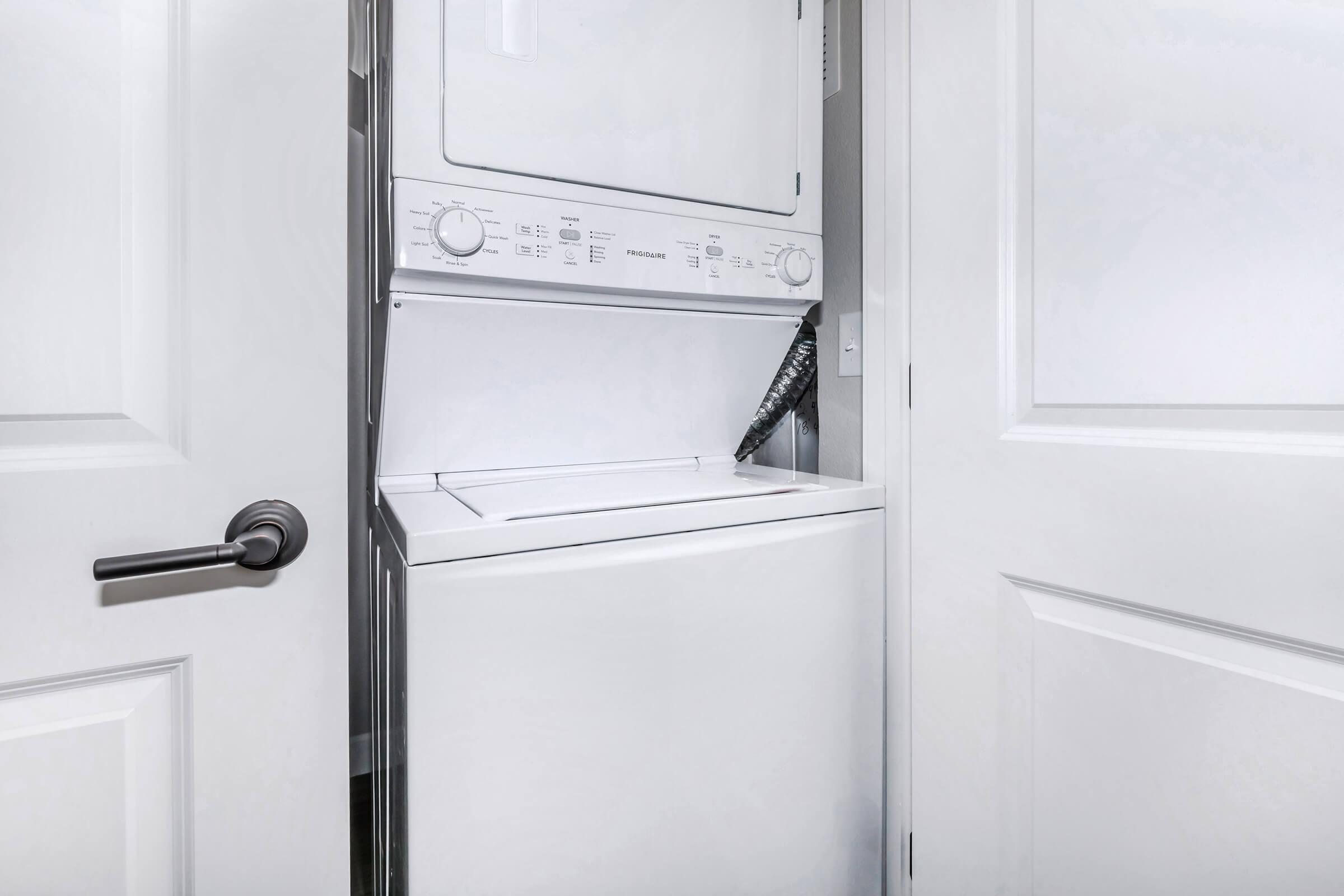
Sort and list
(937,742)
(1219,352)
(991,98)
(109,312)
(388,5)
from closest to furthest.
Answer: (109,312) → (1219,352) → (388,5) → (991,98) → (937,742)

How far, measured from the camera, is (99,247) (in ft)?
1.93

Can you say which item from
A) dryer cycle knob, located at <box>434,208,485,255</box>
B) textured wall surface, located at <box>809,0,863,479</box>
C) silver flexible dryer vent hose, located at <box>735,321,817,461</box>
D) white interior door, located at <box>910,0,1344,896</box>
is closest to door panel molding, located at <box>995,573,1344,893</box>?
white interior door, located at <box>910,0,1344,896</box>

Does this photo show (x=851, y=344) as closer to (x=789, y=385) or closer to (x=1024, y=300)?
(x=789, y=385)

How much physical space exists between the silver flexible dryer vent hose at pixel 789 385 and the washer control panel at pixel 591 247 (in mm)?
191

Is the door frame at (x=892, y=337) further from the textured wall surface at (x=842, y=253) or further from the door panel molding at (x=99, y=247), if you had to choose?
the door panel molding at (x=99, y=247)

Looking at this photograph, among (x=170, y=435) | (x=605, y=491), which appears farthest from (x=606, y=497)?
(x=170, y=435)

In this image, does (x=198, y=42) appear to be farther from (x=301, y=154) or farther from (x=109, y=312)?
(x=109, y=312)

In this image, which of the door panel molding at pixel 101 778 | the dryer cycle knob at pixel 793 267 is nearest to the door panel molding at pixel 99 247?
the door panel molding at pixel 101 778

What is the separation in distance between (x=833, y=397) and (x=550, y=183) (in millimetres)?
710

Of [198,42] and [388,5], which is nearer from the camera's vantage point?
[198,42]

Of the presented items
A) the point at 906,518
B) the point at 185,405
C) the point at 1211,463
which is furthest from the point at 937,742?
the point at 185,405

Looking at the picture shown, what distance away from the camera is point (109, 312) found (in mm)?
596

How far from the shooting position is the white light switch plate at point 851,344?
128 centimetres

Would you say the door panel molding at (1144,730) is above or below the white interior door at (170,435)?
below
